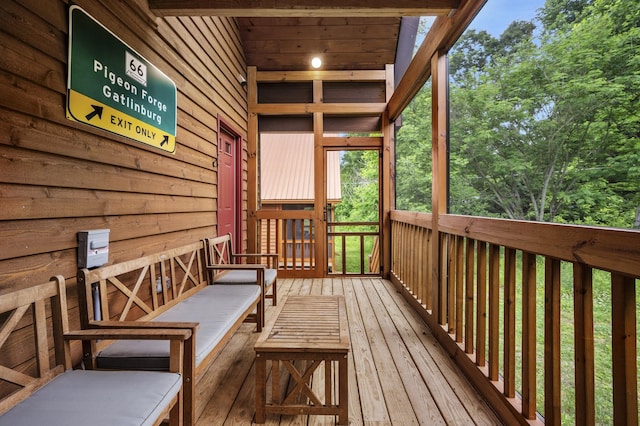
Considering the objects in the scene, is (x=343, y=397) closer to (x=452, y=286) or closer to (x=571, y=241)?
(x=571, y=241)

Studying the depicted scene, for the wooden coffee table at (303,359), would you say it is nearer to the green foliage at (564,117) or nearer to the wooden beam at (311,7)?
the green foliage at (564,117)

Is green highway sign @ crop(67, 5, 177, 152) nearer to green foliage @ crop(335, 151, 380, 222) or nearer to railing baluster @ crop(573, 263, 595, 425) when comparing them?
railing baluster @ crop(573, 263, 595, 425)

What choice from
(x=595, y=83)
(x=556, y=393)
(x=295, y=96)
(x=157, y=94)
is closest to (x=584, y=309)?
(x=556, y=393)

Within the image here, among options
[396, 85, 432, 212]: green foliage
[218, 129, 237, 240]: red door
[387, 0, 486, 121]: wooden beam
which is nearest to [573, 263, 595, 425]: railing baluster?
[387, 0, 486, 121]: wooden beam

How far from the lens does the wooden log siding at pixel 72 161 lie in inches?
49.2

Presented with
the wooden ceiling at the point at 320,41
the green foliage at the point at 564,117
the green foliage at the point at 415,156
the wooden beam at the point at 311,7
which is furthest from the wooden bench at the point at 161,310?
the wooden ceiling at the point at 320,41

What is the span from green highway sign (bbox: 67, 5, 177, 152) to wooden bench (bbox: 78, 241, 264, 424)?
2.60 feet

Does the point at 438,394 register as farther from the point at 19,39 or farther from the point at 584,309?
the point at 19,39

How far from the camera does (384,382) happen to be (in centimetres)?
192

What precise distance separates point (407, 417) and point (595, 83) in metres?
1.60

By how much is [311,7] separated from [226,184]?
91.4 inches

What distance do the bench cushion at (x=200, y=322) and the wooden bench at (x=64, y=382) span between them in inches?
5.2

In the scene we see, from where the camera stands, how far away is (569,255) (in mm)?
1163

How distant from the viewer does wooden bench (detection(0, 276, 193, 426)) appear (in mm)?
989
